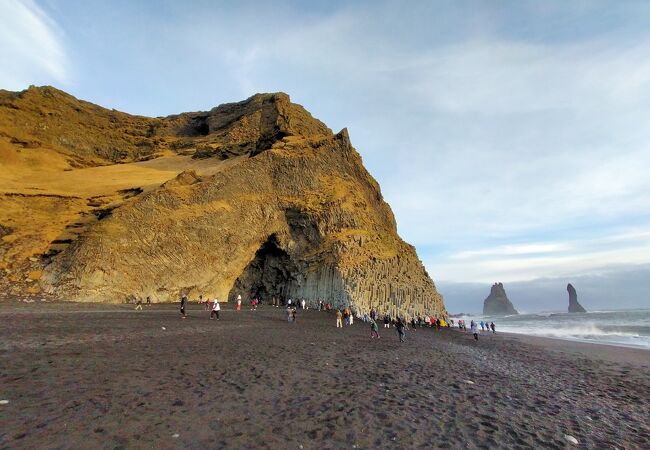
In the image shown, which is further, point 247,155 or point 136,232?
point 247,155

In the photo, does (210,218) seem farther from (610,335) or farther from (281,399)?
(610,335)

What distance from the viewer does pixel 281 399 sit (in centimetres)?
869

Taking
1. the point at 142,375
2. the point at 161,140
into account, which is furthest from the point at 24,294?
the point at 161,140

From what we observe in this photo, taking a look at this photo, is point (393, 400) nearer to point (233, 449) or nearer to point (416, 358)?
point (233, 449)

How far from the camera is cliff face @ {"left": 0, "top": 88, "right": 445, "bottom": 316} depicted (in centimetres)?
3594

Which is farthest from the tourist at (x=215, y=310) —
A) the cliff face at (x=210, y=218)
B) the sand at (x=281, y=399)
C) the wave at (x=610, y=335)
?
the wave at (x=610, y=335)

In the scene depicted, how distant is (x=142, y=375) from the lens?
32.8 ft

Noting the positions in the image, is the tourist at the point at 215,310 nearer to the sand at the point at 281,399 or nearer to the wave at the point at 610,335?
the sand at the point at 281,399

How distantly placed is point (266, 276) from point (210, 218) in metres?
15.5

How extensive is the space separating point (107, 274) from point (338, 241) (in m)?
29.0

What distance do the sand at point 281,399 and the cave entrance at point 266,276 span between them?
37064mm

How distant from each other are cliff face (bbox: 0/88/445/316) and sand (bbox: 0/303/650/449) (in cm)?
2181

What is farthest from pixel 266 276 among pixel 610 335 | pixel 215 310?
pixel 610 335

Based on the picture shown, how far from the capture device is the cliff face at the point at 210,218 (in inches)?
1415
